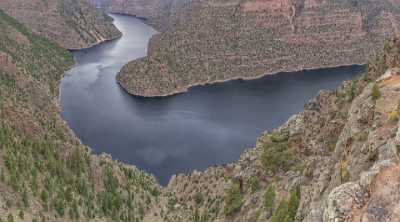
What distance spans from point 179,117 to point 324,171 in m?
116

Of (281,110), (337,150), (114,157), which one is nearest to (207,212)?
(337,150)

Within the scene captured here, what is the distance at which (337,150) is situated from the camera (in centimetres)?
3556

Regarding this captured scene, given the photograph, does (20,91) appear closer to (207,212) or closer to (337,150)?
(207,212)

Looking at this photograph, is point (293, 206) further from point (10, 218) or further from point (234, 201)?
point (10, 218)

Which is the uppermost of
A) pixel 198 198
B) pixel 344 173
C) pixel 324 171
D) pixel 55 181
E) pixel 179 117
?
pixel 344 173

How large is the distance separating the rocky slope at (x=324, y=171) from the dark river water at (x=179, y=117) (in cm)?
3789

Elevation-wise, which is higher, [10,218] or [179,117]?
[10,218]

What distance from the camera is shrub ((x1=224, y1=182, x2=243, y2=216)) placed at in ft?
176

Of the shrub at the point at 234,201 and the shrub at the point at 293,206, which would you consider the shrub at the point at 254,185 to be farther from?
the shrub at the point at 293,206

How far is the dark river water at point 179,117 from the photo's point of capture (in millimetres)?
119688

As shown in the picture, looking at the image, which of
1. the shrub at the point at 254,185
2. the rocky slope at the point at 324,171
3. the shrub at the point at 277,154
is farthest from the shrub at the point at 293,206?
the shrub at the point at 254,185

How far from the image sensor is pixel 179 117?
5871 inches

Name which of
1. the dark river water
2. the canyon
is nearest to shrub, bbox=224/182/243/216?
the canyon

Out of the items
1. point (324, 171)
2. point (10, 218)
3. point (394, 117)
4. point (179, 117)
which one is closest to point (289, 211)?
point (324, 171)
